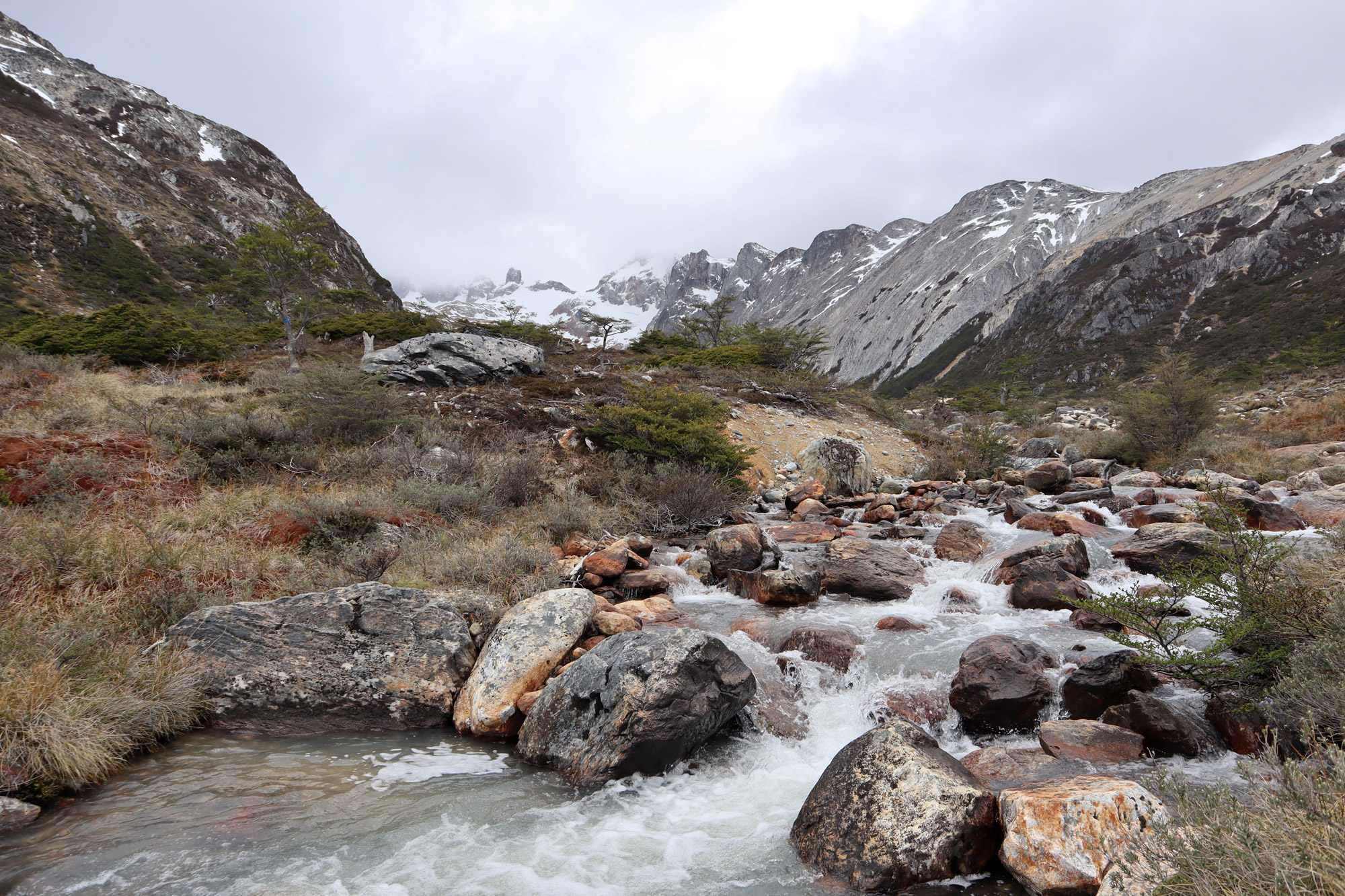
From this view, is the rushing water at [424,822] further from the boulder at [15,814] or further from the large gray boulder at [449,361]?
the large gray boulder at [449,361]

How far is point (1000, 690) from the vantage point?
4371 mm

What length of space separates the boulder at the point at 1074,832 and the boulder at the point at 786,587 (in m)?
4.12

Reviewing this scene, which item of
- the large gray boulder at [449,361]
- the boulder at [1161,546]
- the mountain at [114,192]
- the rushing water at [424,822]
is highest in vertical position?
the mountain at [114,192]

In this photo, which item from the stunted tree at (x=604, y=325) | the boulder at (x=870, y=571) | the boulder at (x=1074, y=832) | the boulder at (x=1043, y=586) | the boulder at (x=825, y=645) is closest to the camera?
the boulder at (x=1074, y=832)

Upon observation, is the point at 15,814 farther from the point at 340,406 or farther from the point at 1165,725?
the point at 340,406

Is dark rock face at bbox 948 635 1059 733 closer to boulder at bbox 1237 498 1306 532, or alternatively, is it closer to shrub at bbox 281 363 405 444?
boulder at bbox 1237 498 1306 532

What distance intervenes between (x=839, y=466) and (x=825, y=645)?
9274 mm

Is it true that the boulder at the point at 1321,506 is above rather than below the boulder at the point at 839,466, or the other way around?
below

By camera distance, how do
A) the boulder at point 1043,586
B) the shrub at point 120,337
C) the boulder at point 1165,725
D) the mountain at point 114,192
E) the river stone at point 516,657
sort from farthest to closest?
the mountain at point 114,192, the shrub at point 120,337, the boulder at point 1043,586, the river stone at point 516,657, the boulder at point 1165,725

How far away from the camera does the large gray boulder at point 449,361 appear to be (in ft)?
54.2

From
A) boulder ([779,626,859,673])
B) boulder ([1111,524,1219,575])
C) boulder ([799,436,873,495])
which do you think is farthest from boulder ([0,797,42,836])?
boulder ([799,436,873,495])

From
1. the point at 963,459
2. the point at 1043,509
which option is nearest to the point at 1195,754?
the point at 1043,509

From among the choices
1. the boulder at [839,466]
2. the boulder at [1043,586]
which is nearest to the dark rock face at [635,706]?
the boulder at [1043,586]

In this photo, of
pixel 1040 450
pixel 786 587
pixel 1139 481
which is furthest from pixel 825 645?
pixel 1040 450
